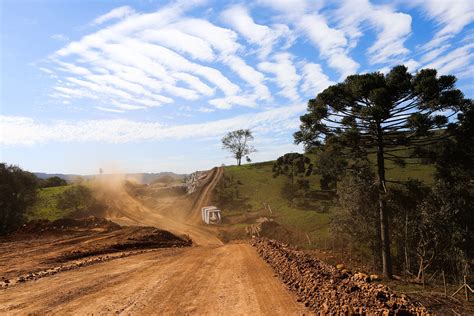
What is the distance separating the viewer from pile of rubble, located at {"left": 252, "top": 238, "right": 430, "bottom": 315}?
29.9ft

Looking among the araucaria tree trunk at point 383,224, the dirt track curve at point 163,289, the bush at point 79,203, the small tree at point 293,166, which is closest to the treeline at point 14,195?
the bush at point 79,203

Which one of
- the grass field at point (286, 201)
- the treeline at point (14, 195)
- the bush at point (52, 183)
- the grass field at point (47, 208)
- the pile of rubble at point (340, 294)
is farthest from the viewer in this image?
the bush at point (52, 183)

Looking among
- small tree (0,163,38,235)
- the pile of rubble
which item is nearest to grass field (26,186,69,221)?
small tree (0,163,38,235)

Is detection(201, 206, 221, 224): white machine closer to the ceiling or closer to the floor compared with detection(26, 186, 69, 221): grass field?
closer to the floor

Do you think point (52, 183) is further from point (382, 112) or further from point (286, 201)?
point (382, 112)

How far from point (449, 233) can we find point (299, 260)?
1843 centimetres

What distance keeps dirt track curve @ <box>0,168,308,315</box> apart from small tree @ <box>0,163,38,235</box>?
28.7m

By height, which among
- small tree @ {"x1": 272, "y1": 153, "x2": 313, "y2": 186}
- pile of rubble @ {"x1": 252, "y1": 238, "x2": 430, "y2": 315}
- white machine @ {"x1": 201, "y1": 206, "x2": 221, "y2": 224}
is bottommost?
white machine @ {"x1": 201, "y1": 206, "x2": 221, "y2": 224}

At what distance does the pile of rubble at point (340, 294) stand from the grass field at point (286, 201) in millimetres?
25764

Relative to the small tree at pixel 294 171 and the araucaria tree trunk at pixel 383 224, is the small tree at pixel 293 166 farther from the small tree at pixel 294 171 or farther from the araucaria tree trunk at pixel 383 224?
the araucaria tree trunk at pixel 383 224

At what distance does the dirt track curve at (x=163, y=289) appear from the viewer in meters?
10.4

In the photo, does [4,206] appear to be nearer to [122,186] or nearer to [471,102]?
[122,186]

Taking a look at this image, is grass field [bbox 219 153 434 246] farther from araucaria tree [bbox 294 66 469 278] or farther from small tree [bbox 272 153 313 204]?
araucaria tree [bbox 294 66 469 278]

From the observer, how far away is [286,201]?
58.0m
